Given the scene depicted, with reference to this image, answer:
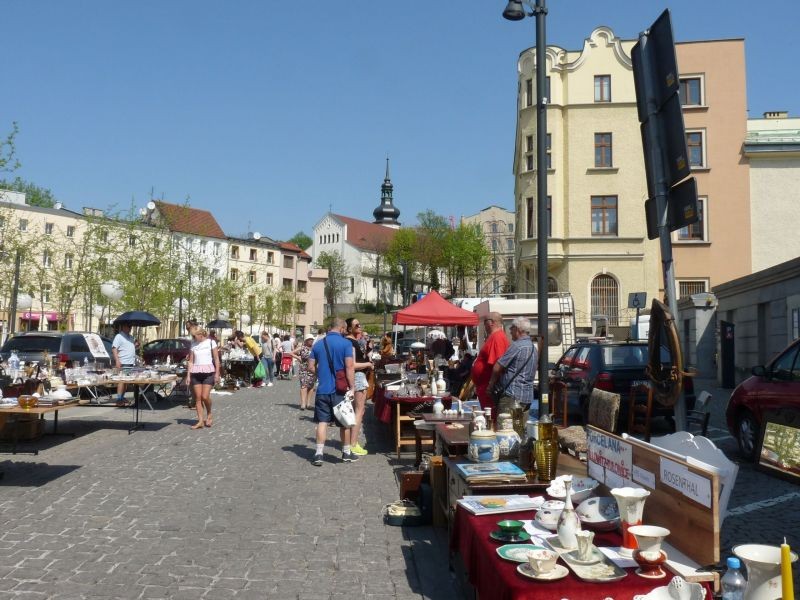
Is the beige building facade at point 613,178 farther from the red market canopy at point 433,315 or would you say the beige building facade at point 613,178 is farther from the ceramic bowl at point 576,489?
the ceramic bowl at point 576,489

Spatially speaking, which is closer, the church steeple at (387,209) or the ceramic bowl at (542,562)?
the ceramic bowl at (542,562)

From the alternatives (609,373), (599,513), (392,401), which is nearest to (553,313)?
(609,373)

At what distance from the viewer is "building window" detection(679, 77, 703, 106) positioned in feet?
113

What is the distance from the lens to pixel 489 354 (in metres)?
9.48

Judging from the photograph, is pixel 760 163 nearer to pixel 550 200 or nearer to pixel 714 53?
pixel 714 53

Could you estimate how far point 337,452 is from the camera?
10.6 m

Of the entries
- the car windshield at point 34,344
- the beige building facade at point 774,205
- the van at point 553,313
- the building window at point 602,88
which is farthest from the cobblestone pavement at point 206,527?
the beige building facade at point 774,205

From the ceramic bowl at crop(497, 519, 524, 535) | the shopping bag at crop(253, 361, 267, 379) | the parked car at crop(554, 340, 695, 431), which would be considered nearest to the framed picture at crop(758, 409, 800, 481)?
the ceramic bowl at crop(497, 519, 524, 535)

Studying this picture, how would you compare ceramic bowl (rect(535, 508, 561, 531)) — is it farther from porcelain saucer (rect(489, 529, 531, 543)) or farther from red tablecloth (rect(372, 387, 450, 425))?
red tablecloth (rect(372, 387, 450, 425))

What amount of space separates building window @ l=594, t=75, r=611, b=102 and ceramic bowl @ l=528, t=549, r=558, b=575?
35.7 m

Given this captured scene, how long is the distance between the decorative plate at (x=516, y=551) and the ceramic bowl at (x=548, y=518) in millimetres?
344

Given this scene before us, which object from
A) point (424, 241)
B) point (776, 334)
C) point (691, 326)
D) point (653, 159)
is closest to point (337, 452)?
point (653, 159)

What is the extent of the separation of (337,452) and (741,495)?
17.6 ft

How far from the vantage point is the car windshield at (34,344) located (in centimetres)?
1680
